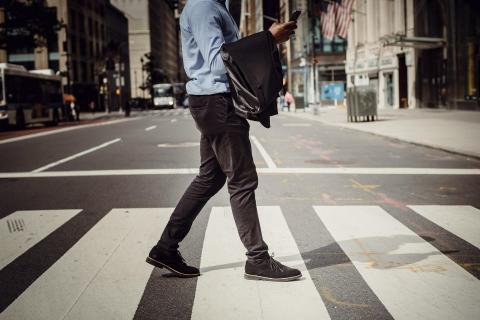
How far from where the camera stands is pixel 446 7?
33.8 metres

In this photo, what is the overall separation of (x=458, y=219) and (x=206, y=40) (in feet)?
11.1

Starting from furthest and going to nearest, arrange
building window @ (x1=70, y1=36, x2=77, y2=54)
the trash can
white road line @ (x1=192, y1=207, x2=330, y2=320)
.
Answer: building window @ (x1=70, y1=36, x2=77, y2=54)
the trash can
white road line @ (x1=192, y1=207, x2=330, y2=320)

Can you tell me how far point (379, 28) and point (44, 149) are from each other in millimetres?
35426

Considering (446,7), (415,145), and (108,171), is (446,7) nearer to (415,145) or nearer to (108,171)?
(415,145)

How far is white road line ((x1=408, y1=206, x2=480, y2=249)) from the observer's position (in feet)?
16.2

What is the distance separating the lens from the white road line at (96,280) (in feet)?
10.5

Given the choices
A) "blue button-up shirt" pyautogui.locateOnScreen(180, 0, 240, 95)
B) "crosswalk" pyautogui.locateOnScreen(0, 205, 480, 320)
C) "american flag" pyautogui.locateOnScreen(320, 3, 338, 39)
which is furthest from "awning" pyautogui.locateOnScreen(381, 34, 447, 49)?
"blue button-up shirt" pyautogui.locateOnScreen(180, 0, 240, 95)

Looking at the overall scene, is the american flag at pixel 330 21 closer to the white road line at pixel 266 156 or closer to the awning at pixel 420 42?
the awning at pixel 420 42

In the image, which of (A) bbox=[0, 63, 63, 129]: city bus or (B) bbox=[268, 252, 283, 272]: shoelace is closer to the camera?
(B) bbox=[268, 252, 283, 272]: shoelace

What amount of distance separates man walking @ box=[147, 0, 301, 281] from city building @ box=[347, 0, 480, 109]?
2138cm

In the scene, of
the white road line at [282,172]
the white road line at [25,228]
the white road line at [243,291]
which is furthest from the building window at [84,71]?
the white road line at [243,291]

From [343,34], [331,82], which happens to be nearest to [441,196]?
[343,34]

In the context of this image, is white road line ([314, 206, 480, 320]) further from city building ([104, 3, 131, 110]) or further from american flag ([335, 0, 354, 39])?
city building ([104, 3, 131, 110])

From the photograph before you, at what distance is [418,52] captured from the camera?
3888cm
